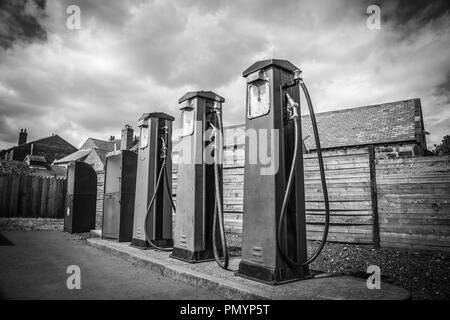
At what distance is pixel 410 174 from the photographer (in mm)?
5898

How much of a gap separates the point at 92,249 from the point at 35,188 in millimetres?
9159

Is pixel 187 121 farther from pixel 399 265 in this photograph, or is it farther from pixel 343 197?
pixel 399 265

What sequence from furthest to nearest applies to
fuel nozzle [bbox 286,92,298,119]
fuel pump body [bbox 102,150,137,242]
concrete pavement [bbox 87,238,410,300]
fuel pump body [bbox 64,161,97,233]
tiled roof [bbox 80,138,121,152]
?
tiled roof [bbox 80,138,121,152], fuel pump body [bbox 64,161,97,233], fuel pump body [bbox 102,150,137,242], fuel nozzle [bbox 286,92,298,119], concrete pavement [bbox 87,238,410,300]

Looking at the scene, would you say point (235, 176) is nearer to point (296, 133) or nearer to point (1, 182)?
point (296, 133)

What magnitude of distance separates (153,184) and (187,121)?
1.79m

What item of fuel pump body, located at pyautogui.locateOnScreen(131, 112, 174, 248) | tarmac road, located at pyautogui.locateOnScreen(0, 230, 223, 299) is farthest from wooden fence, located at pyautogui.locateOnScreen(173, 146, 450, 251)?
tarmac road, located at pyautogui.locateOnScreen(0, 230, 223, 299)

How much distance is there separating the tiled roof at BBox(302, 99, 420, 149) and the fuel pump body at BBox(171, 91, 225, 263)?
51.1ft

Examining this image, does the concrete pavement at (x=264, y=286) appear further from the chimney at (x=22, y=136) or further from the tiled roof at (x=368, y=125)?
the chimney at (x=22, y=136)

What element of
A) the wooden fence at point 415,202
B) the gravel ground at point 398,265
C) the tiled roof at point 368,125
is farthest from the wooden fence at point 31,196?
the tiled roof at point 368,125

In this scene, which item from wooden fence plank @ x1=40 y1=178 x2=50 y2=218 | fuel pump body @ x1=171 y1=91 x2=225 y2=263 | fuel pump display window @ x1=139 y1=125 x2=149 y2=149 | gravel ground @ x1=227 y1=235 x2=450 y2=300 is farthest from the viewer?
wooden fence plank @ x1=40 y1=178 x2=50 y2=218

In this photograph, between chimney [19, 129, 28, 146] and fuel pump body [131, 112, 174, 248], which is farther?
chimney [19, 129, 28, 146]

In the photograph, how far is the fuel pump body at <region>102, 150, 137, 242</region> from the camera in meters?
7.02

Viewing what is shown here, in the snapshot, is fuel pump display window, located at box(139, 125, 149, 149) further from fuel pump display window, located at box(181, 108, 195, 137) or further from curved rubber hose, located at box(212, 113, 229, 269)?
curved rubber hose, located at box(212, 113, 229, 269)
